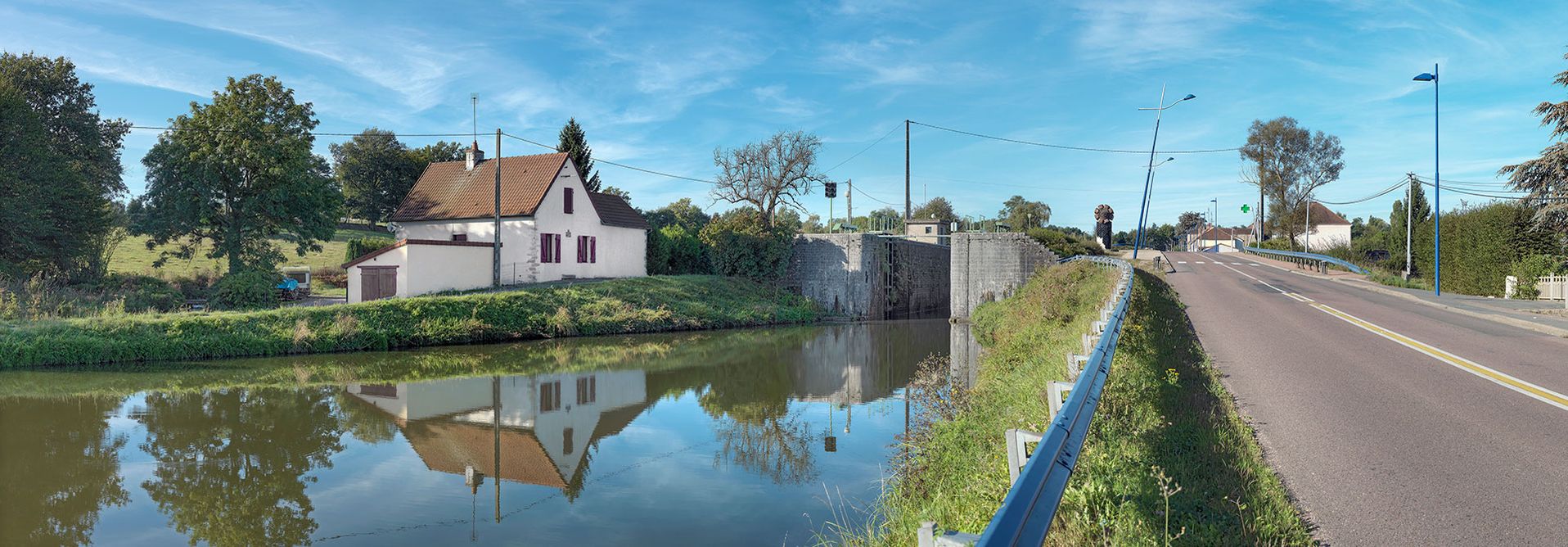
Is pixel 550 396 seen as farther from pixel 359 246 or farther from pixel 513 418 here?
pixel 359 246

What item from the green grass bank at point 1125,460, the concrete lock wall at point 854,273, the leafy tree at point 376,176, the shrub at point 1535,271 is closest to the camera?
the green grass bank at point 1125,460

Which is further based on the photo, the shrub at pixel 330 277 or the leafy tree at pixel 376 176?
the leafy tree at pixel 376 176

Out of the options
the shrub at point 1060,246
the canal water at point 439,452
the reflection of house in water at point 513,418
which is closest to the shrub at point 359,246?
the canal water at point 439,452

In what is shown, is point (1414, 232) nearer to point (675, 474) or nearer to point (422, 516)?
point (675, 474)

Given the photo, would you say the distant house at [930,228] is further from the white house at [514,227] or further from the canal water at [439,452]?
the canal water at [439,452]

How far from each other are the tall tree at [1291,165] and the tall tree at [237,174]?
6145 centimetres

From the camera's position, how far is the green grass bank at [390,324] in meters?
18.0

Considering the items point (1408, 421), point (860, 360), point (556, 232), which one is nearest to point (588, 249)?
point (556, 232)

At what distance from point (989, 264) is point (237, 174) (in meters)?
29.9

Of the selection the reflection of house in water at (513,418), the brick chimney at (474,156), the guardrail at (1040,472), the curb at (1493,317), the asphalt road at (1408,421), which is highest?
the brick chimney at (474,156)

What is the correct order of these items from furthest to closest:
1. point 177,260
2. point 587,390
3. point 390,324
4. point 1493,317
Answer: point 177,260, point 390,324, point 587,390, point 1493,317

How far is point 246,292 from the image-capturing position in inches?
1013

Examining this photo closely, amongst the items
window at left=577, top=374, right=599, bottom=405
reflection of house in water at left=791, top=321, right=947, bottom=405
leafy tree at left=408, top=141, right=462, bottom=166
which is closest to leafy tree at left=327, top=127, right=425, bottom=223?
leafy tree at left=408, top=141, right=462, bottom=166

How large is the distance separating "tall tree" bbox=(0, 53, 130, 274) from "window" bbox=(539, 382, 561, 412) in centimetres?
2179
